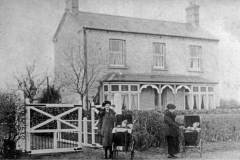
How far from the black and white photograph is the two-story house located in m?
0.07

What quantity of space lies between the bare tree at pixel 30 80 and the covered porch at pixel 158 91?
376 cm

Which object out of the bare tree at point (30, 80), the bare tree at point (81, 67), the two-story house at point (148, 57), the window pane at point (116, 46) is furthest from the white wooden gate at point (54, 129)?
the window pane at point (116, 46)

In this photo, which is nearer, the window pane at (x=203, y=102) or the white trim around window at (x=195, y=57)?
the window pane at (x=203, y=102)

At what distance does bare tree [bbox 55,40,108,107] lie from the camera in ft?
62.3

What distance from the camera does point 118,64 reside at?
20734 mm

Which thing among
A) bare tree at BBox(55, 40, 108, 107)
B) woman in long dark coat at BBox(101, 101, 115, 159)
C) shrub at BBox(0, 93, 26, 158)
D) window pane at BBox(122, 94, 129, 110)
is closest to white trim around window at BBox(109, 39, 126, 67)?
bare tree at BBox(55, 40, 108, 107)

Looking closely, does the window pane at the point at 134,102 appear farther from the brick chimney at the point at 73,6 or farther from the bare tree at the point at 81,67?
the brick chimney at the point at 73,6

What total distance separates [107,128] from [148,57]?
13234mm

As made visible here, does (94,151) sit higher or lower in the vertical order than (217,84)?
lower

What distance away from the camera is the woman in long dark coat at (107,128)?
8.95m

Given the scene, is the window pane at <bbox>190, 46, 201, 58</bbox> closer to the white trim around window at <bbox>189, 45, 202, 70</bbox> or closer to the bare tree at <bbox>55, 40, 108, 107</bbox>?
the white trim around window at <bbox>189, 45, 202, 70</bbox>

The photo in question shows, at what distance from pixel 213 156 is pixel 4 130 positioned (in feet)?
19.2

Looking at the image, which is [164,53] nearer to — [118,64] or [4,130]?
[118,64]

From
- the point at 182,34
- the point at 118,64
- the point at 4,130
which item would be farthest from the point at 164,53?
the point at 4,130
